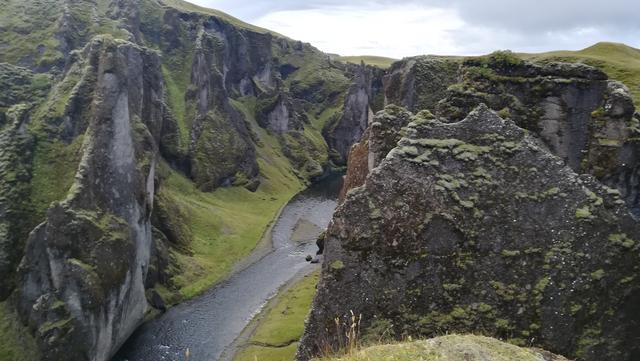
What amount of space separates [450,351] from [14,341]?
174ft

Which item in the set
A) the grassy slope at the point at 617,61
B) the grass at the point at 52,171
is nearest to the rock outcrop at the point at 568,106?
the grassy slope at the point at 617,61

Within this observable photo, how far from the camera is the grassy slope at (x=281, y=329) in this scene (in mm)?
56969

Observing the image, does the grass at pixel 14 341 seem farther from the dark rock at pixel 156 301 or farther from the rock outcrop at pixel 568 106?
the rock outcrop at pixel 568 106

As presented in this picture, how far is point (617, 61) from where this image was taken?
84.7m

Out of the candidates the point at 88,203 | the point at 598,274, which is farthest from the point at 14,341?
the point at 598,274

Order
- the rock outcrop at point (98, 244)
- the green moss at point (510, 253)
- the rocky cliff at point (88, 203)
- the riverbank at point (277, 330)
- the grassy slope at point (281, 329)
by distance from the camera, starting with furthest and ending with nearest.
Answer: the riverbank at point (277, 330)
the grassy slope at point (281, 329)
the rocky cliff at point (88, 203)
the rock outcrop at point (98, 244)
the green moss at point (510, 253)

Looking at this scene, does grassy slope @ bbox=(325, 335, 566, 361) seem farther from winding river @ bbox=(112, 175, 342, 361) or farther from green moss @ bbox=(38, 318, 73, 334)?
green moss @ bbox=(38, 318, 73, 334)

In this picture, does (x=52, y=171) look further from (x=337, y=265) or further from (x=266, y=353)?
(x=337, y=265)

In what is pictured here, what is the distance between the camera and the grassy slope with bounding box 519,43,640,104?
7136cm

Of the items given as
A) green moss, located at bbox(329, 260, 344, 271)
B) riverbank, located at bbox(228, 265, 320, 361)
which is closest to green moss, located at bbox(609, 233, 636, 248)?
green moss, located at bbox(329, 260, 344, 271)

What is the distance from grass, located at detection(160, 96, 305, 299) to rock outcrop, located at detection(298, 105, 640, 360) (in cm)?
6133

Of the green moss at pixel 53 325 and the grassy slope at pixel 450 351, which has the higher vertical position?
the grassy slope at pixel 450 351

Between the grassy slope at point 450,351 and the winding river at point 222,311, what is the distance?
104ft

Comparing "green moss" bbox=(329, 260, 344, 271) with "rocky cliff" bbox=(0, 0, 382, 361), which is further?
"rocky cliff" bbox=(0, 0, 382, 361)
